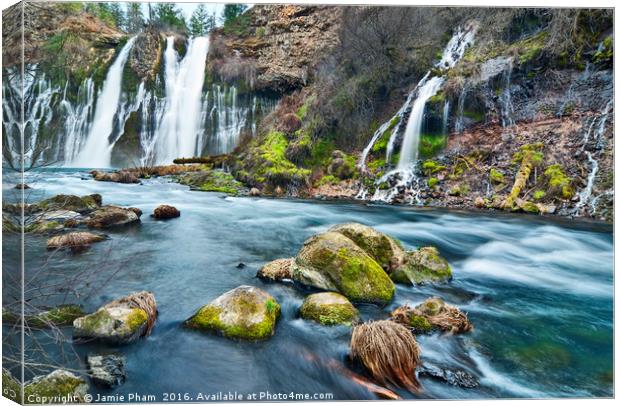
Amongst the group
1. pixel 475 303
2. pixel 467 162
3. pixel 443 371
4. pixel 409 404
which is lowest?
pixel 409 404

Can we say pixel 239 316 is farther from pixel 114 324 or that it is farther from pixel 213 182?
pixel 213 182

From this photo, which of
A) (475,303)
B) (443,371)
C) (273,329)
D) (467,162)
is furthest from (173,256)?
(467,162)

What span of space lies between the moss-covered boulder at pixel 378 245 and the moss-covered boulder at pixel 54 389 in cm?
256

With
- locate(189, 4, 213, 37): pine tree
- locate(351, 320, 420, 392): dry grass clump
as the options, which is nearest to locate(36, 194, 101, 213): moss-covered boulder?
locate(189, 4, 213, 37): pine tree

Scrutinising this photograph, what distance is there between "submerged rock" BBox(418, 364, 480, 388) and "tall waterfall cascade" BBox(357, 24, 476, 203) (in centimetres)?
214

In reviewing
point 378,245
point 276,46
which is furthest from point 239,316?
point 276,46

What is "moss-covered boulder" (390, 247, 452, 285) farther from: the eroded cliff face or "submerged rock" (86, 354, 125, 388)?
the eroded cliff face

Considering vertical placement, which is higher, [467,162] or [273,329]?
[467,162]

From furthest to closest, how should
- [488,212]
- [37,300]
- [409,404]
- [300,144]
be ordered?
[300,144]
[488,212]
[37,300]
[409,404]

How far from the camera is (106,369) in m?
2.71

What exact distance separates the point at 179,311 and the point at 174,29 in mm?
2816

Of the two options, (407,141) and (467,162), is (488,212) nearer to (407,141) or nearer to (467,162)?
(467,162)

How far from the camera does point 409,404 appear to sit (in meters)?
2.66

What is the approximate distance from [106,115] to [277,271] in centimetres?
284
